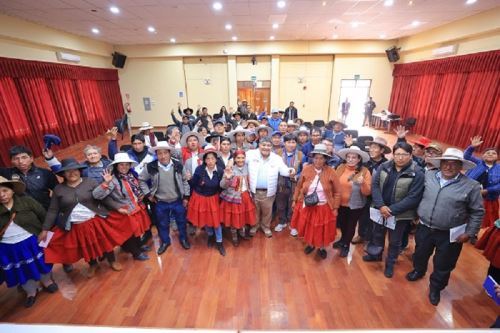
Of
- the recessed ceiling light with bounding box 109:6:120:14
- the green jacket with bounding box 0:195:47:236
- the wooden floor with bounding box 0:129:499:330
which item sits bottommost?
the wooden floor with bounding box 0:129:499:330

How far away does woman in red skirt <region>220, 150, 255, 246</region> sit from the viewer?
124 inches

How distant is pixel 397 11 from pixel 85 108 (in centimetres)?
1247

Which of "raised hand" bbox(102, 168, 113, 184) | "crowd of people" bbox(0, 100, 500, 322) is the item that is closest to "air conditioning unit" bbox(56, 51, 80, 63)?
"crowd of people" bbox(0, 100, 500, 322)

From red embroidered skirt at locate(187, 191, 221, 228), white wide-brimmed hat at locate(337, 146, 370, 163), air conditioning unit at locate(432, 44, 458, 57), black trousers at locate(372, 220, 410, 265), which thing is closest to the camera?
black trousers at locate(372, 220, 410, 265)

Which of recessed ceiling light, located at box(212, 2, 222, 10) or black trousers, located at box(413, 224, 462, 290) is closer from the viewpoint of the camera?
black trousers, located at box(413, 224, 462, 290)

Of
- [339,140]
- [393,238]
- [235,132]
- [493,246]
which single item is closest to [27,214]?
[235,132]

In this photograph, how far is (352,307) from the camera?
8.17ft

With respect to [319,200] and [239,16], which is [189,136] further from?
[239,16]

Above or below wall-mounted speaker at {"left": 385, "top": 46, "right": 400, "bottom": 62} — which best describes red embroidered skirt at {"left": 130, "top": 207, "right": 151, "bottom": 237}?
below

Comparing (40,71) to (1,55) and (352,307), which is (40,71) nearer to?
(1,55)

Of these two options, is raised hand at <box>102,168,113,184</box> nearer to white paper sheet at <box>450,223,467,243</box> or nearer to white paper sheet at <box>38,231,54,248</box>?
white paper sheet at <box>38,231,54,248</box>

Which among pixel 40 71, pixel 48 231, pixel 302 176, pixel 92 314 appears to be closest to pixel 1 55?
pixel 40 71

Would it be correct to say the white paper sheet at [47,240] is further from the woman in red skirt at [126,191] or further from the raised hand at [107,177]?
the raised hand at [107,177]

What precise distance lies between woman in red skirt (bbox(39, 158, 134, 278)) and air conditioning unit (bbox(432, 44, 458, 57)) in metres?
12.0
